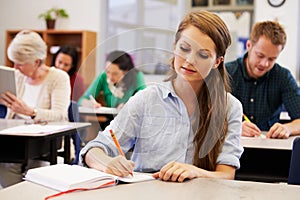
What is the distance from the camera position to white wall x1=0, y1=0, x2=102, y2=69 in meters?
5.98

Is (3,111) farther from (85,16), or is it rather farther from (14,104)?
(85,16)

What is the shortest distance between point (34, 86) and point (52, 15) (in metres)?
3.24

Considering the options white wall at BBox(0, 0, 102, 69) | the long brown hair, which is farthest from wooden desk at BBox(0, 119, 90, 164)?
white wall at BBox(0, 0, 102, 69)

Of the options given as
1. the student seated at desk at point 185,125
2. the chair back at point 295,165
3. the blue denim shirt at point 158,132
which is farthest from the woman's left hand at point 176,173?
the chair back at point 295,165

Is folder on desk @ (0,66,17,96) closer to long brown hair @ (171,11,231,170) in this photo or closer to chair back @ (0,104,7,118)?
chair back @ (0,104,7,118)

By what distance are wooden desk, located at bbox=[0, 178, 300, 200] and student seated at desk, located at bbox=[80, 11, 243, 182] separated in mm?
67

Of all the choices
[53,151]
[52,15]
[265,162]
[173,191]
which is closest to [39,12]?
[52,15]

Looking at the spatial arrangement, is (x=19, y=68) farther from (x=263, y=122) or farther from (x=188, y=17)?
(x=188, y=17)

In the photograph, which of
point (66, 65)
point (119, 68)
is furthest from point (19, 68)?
point (119, 68)

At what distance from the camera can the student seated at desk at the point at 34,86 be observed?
2906mm

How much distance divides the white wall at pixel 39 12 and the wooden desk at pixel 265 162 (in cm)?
398

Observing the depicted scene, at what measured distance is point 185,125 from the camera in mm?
1422

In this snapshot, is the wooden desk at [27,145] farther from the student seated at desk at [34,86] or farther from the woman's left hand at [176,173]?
the woman's left hand at [176,173]

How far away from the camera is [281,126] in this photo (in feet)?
7.70
